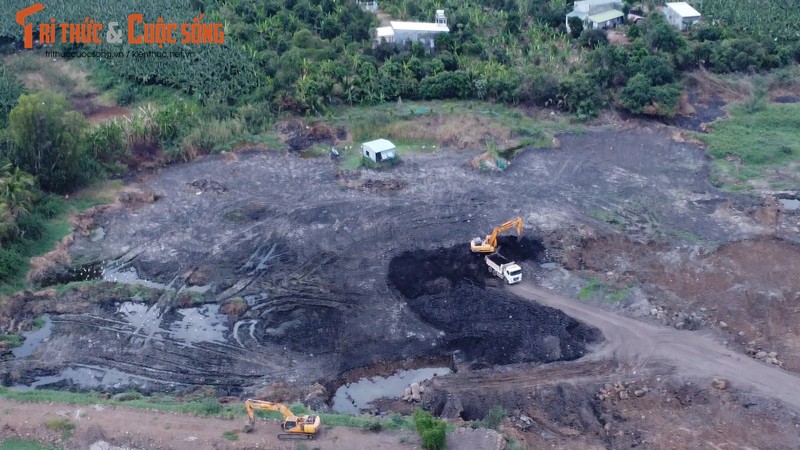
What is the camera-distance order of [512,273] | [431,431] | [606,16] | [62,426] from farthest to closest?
[606,16]
[512,273]
[62,426]
[431,431]

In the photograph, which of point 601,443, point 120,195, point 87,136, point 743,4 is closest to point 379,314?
point 601,443

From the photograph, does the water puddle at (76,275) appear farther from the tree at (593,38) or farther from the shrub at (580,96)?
the tree at (593,38)

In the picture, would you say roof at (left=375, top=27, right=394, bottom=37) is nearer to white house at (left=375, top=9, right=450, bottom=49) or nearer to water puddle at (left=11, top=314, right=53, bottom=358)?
white house at (left=375, top=9, right=450, bottom=49)

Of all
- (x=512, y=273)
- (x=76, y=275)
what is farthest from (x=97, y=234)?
(x=512, y=273)

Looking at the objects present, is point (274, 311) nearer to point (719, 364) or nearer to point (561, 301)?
point (561, 301)

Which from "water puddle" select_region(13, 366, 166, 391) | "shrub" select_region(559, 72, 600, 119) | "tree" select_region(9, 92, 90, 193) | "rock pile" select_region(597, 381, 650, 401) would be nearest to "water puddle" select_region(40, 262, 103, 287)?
"water puddle" select_region(13, 366, 166, 391)

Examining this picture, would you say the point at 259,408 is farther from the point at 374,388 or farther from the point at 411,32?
the point at 411,32
